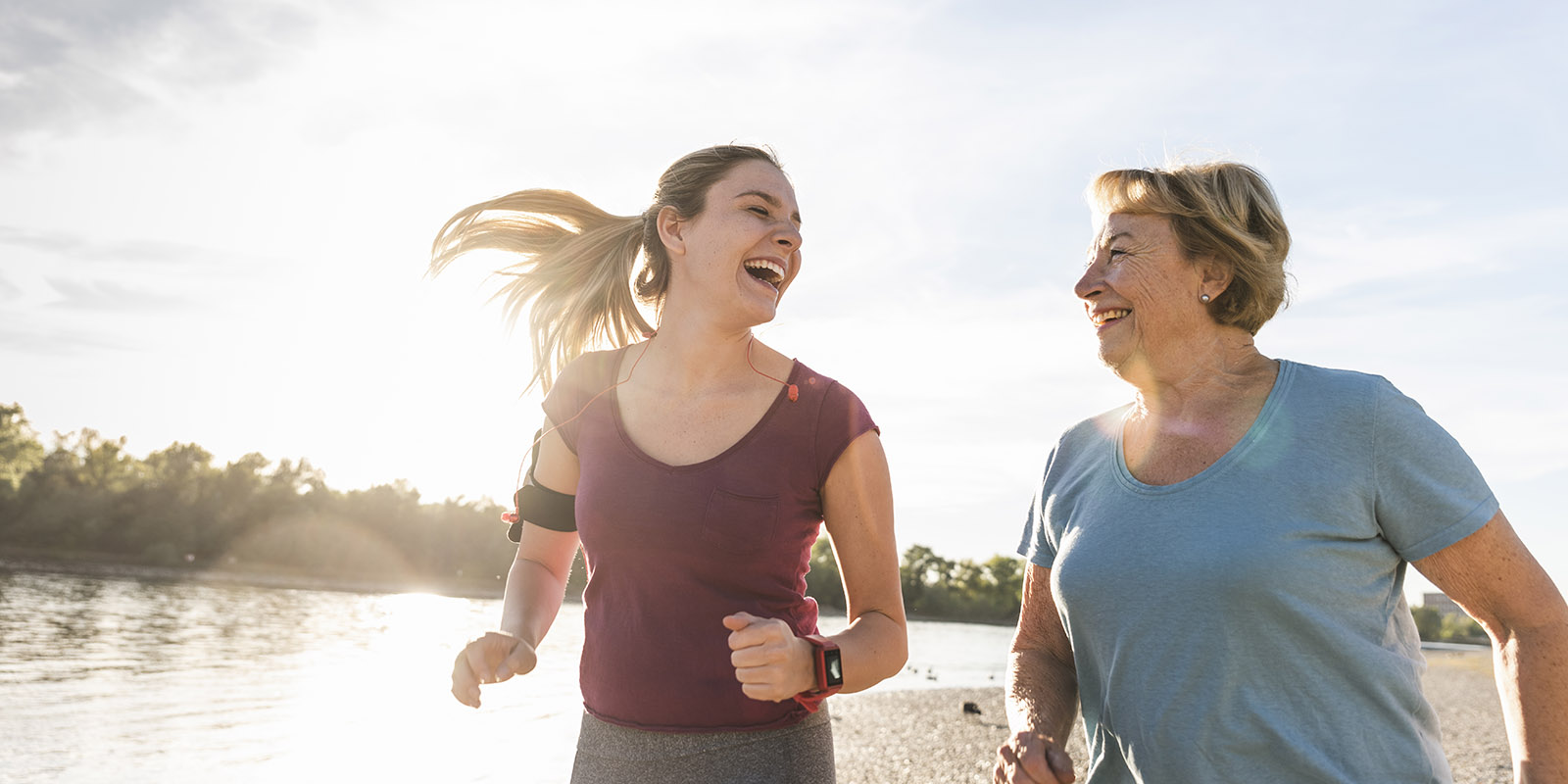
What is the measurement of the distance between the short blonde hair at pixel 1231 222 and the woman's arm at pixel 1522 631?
2.37 feet

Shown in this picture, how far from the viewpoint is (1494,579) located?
1.95 m

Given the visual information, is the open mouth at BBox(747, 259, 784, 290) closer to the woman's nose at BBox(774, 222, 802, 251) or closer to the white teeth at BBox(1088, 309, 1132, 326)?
the woman's nose at BBox(774, 222, 802, 251)

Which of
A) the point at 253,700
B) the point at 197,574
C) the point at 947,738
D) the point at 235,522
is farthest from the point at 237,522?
the point at 947,738

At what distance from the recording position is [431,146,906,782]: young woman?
2.39 metres

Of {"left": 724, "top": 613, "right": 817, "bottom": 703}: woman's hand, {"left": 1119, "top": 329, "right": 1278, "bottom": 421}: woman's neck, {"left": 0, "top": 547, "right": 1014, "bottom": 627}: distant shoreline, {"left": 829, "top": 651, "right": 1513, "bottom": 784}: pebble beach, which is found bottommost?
{"left": 829, "top": 651, "right": 1513, "bottom": 784}: pebble beach

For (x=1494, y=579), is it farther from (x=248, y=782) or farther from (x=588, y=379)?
(x=248, y=782)

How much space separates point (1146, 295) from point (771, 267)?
96cm

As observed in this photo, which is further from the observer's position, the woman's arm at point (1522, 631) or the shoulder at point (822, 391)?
the shoulder at point (822, 391)

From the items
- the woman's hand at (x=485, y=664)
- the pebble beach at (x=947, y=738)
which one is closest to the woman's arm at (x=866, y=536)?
the woman's hand at (x=485, y=664)

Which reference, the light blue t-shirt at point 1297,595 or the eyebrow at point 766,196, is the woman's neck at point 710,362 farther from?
the light blue t-shirt at point 1297,595

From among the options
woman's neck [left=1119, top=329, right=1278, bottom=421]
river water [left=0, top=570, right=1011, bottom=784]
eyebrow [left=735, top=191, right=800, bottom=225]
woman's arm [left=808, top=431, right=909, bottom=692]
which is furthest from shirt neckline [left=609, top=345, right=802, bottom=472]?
river water [left=0, top=570, right=1011, bottom=784]

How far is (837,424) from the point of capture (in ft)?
8.30

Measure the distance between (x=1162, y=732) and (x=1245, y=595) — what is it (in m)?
0.34

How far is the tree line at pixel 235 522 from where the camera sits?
72625 mm
